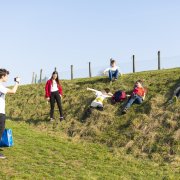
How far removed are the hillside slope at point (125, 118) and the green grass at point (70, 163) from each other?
0.78m

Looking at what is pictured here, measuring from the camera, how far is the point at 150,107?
14594 mm

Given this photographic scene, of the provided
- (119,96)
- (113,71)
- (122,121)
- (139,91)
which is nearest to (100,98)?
(119,96)

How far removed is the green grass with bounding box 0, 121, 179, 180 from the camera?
9.41 metres

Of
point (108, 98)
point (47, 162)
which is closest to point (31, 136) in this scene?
point (47, 162)

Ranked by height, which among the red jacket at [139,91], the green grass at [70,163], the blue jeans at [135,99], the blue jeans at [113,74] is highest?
the blue jeans at [113,74]

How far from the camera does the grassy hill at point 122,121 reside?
39.2 ft

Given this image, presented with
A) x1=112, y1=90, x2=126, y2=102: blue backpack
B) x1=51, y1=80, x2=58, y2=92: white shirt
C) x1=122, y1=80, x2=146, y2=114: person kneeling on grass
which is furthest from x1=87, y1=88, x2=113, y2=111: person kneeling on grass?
x1=51, y1=80, x2=58, y2=92: white shirt

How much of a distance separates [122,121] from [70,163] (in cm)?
439

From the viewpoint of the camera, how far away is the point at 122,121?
14.4 meters

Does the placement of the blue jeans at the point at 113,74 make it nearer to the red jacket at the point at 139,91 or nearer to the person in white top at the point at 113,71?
the person in white top at the point at 113,71

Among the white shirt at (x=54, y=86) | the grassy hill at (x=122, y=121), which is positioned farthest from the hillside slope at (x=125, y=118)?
the white shirt at (x=54, y=86)

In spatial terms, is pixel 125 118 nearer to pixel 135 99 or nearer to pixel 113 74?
pixel 135 99

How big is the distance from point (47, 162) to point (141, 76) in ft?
32.5

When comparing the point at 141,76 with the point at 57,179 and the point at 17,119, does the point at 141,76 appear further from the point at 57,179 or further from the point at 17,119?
the point at 57,179
